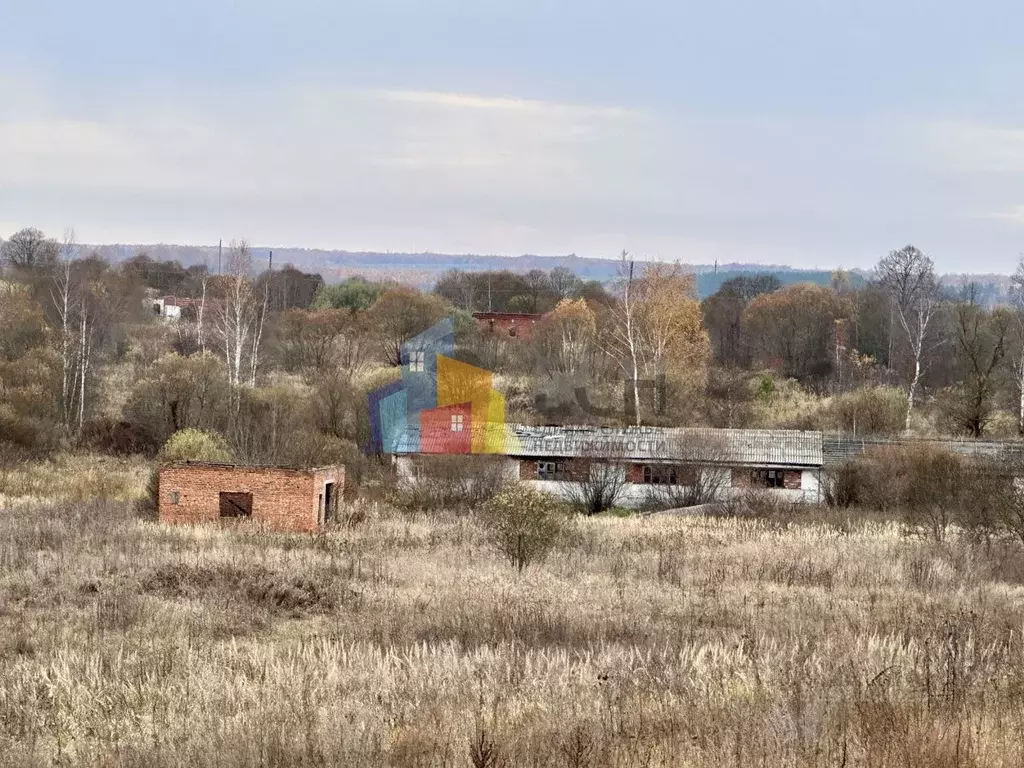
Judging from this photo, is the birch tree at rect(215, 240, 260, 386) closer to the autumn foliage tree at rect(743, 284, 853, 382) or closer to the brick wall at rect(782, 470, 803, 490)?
the brick wall at rect(782, 470, 803, 490)

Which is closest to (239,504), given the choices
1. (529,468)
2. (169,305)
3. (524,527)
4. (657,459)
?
(524,527)

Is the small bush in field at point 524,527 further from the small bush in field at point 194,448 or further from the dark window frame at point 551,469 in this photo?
the dark window frame at point 551,469

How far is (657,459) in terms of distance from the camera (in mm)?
29922

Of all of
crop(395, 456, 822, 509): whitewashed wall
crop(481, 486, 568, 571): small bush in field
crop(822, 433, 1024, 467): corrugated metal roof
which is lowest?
crop(395, 456, 822, 509): whitewashed wall

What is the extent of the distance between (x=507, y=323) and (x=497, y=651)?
2014 inches

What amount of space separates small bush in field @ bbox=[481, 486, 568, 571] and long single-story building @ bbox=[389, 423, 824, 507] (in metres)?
10.7

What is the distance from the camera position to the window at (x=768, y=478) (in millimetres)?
29828

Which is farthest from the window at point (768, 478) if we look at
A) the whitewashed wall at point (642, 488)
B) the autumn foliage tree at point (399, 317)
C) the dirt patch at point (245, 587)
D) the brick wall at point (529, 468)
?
the autumn foliage tree at point (399, 317)

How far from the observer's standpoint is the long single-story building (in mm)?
29609

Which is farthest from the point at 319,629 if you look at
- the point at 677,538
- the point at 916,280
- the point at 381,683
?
the point at 916,280

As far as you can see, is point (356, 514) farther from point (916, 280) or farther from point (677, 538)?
point (916, 280)

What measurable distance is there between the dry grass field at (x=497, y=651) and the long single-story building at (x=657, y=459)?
27.1 ft

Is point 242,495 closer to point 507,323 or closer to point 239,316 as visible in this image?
point 239,316

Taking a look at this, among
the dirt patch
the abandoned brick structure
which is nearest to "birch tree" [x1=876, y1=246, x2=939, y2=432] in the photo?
the abandoned brick structure
